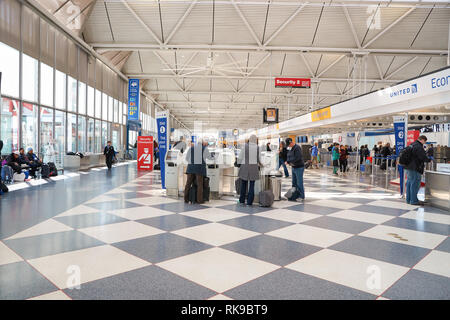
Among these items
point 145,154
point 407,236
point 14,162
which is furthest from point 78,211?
point 145,154

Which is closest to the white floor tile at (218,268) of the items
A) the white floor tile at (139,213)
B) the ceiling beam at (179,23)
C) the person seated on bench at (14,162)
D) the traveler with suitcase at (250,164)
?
the white floor tile at (139,213)

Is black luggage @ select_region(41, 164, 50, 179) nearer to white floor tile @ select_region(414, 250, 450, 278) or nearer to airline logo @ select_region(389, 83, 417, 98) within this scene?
white floor tile @ select_region(414, 250, 450, 278)

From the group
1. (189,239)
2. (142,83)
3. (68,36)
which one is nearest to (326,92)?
(142,83)

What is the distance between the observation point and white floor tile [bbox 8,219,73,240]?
469 cm

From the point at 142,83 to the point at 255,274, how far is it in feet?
97.0

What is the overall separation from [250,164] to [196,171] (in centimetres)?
127

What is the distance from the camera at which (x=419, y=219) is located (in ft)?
20.7

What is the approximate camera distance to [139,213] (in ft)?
20.9

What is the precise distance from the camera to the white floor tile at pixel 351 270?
3148mm

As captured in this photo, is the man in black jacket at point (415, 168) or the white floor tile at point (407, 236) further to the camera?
the man in black jacket at point (415, 168)

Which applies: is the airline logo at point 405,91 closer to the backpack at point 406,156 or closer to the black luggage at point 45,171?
the backpack at point 406,156

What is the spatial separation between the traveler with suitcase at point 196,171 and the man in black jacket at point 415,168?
5029mm
